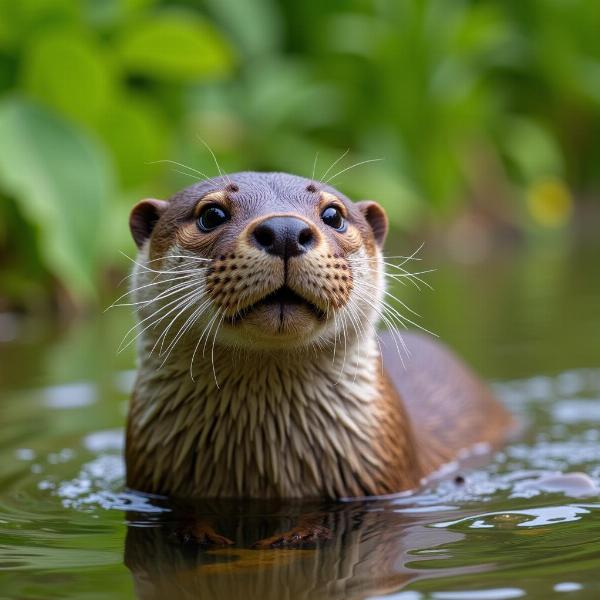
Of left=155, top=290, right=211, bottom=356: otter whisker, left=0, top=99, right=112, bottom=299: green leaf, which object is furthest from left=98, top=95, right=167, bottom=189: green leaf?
left=155, top=290, right=211, bottom=356: otter whisker

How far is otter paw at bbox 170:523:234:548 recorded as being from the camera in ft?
8.22

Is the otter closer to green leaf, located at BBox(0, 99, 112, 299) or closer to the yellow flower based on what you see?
green leaf, located at BBox(0, 99, 112, 299)

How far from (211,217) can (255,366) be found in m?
0.36

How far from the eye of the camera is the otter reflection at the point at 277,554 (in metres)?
2.13

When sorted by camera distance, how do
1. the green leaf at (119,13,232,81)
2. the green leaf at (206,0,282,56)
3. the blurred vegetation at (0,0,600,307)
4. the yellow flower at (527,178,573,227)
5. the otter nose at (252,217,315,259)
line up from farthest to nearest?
the yellow flower at (527,178,573,227)
the green leaf at (206,0,282,56)
the green leaf at (119,13,232,81)
the blurred vegetation at (0,0,600,307)
the otter nose at (252,217,315,259)

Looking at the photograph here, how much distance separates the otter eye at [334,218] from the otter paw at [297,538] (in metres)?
0.73

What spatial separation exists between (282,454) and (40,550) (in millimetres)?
667

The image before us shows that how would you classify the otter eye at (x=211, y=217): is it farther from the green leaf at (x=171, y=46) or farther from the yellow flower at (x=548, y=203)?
the yellow flower at (x=548, y=203)

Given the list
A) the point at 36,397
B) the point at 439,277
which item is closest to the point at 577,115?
the point at 439,277

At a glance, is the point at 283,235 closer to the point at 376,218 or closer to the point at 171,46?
the point at 376,218

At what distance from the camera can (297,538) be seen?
98.3 inches

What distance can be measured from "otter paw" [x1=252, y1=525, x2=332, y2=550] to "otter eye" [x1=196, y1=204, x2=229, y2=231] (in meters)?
0.73

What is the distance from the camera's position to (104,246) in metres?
6.73

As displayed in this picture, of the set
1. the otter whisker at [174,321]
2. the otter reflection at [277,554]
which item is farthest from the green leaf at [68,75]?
the otter reflection at [277,554]
